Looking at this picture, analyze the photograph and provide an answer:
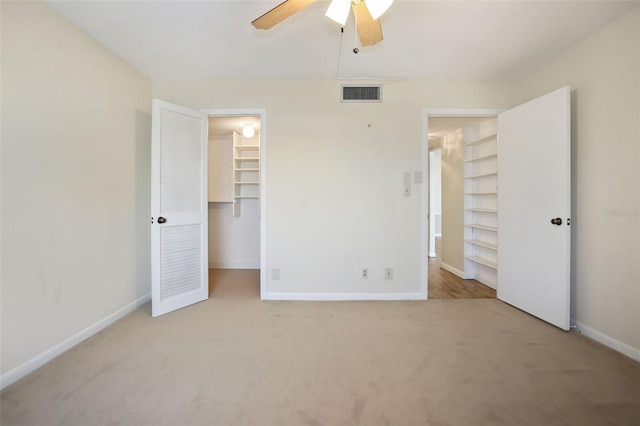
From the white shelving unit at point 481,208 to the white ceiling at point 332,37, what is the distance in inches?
37.8

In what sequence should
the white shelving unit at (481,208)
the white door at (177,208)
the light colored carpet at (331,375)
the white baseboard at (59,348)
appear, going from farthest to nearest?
the white shelving unit at (481,208) → the white door at (177,208) → the white baseboard at (59,348) → the light colored carpet at (331,375)

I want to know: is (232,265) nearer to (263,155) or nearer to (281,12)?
(263,155)

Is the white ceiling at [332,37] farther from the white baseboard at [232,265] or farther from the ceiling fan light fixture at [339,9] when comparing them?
the white baseboard at [232,265]

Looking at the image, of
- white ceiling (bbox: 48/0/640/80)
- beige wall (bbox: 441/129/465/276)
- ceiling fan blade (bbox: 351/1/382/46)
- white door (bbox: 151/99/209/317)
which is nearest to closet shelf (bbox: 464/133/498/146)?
beige wall (bbox: 441/129/465/276)

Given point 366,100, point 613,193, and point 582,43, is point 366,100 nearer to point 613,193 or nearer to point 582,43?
point 582,43

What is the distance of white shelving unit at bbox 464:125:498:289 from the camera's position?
3.30 metres

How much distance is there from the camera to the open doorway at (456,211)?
10.6ft

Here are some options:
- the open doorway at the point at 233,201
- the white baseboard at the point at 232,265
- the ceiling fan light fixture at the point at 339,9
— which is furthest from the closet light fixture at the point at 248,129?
the ceiling fan light fixture at the point at 339,9

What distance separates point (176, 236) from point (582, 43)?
13.4 feet

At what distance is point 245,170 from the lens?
4.29 meters

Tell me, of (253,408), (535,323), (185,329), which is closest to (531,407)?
(535,323)

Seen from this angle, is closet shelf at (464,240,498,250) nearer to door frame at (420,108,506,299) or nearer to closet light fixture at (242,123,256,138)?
door frame at (420,108,506,299)

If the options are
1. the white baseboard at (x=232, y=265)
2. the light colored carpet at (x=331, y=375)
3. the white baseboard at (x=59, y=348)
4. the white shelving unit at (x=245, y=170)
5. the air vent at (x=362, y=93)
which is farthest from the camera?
the white baseboard at (x=232, y=265)

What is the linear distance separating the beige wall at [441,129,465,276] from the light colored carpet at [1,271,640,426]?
1.54 m
